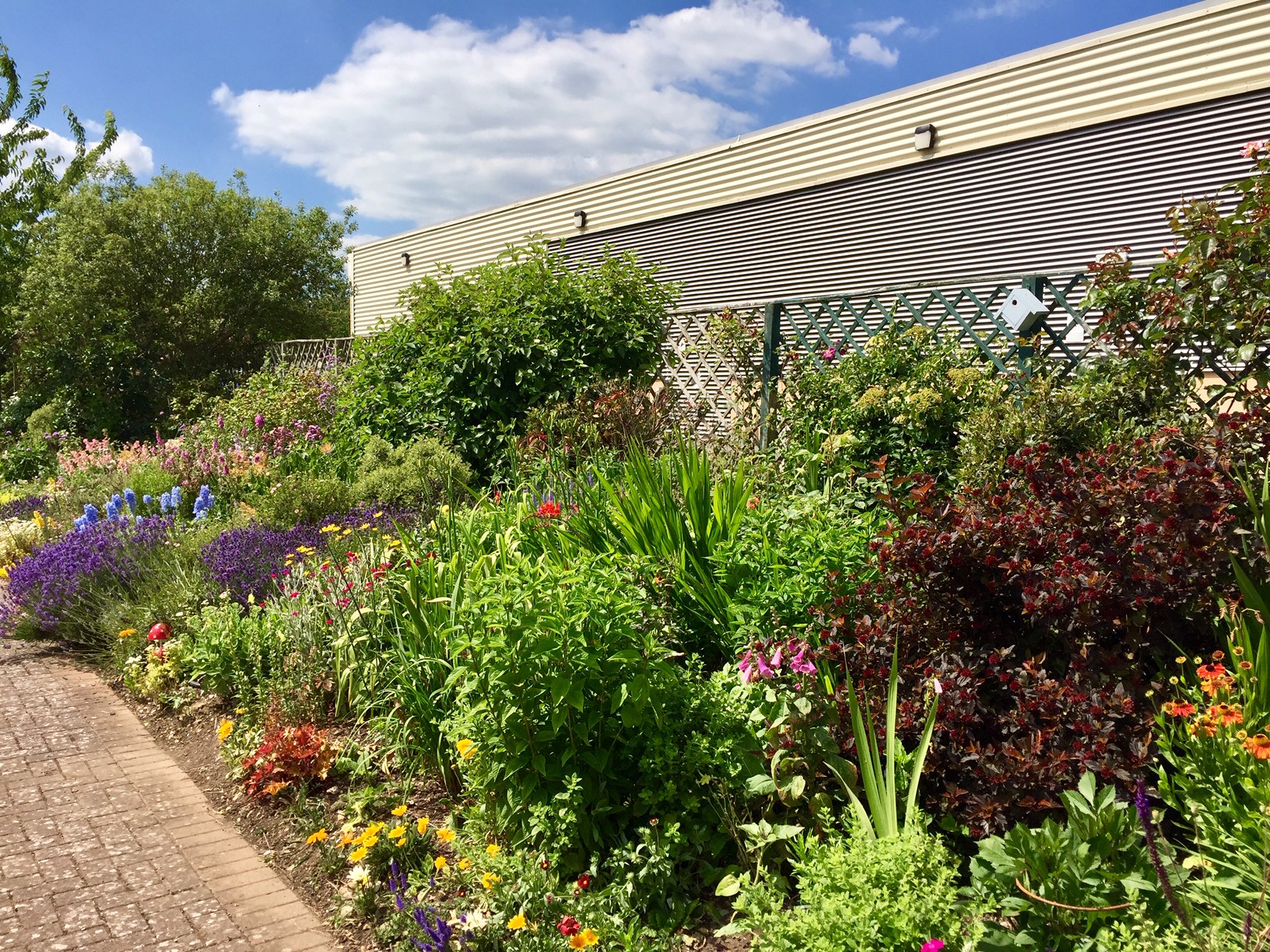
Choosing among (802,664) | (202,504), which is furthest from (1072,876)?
(202,504)

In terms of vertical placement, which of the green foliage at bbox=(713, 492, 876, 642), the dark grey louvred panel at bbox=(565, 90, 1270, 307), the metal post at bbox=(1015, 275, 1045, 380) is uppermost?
the dark grey louvred panel at bbox=(565, 90, 1270, 307)

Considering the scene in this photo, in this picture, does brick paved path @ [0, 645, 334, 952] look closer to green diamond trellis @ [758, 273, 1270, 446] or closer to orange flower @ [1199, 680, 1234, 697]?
orange flower @ [1199, 680, 1234, 697]

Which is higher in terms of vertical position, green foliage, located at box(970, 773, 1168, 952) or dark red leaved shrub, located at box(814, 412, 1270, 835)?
dark red leaved shrub, located at box(814, 412, 1270, 835)

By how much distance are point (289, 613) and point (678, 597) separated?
6.79 feet

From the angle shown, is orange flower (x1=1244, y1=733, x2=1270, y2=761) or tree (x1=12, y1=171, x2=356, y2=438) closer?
orange flower (x1=1244, y1=733, x2=1270, y2=761)

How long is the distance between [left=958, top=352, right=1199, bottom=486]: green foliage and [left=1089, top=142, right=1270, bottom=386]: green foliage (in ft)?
0.45

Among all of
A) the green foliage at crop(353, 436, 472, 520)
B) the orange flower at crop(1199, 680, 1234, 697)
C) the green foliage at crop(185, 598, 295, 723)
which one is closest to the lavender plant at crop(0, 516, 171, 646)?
the green foliage at crop(185, 598, 295, 723)

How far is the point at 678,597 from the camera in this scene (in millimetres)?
3482

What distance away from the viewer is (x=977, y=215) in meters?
10.7

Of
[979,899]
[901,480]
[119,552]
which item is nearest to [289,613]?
[119,552]

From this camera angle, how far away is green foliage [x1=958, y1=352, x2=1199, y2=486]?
150 inches

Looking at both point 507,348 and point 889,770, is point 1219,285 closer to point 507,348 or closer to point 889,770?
point 889,770

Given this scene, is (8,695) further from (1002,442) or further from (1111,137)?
(1111,137)

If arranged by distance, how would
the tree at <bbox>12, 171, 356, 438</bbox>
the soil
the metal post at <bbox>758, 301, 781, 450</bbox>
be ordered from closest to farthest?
the soil, the metal post at <bbox>758, 301, 781, 450</bbox>, the tree at <bbox>12, 171, 356, 438</bbox>
